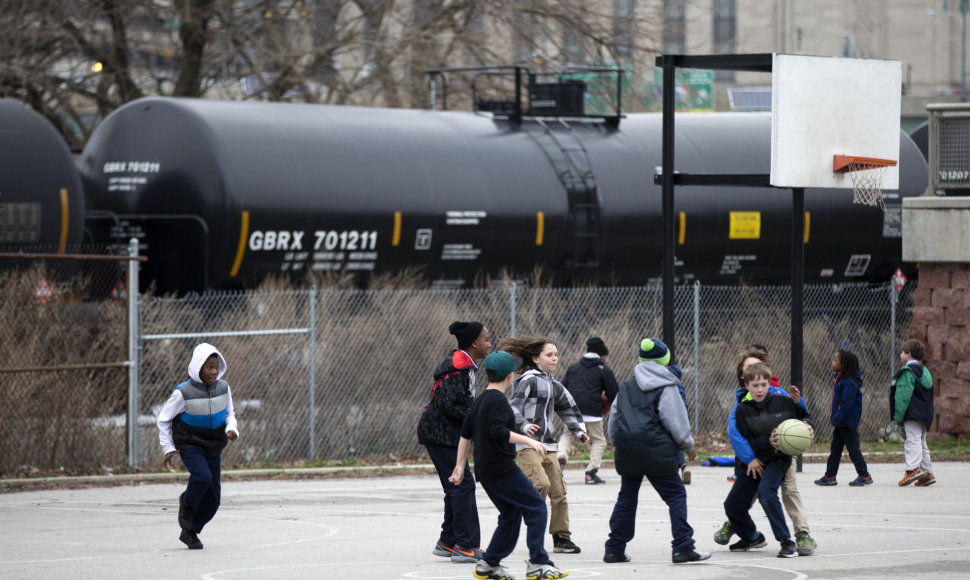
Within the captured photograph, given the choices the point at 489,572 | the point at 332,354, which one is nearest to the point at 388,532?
the point at 489,572

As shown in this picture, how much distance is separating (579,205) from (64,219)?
6.93 meters

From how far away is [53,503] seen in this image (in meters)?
12.6

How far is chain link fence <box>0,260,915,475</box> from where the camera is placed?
14383 mm

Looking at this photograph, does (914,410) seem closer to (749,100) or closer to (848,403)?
(848,403)

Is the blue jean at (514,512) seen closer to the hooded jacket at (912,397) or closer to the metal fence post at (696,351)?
the hooded jacket at (912,397)

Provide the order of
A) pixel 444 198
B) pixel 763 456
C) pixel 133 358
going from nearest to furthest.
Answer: pixel 763 456 → pixel 133 358 → pixel 444 198

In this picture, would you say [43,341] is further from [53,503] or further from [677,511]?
[677,511]

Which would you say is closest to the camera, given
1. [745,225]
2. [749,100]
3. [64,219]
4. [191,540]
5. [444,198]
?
[191,540]

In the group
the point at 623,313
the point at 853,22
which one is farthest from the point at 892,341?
the point at 853,22

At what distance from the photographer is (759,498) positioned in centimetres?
943

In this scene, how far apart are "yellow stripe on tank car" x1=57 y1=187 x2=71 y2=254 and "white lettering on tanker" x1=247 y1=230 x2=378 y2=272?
221 centimetres

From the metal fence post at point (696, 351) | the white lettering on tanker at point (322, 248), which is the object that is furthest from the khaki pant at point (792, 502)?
the white lettering on tanker at point (322, 248)

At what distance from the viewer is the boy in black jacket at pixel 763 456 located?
9469mm

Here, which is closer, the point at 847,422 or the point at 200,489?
the point at 200,489
